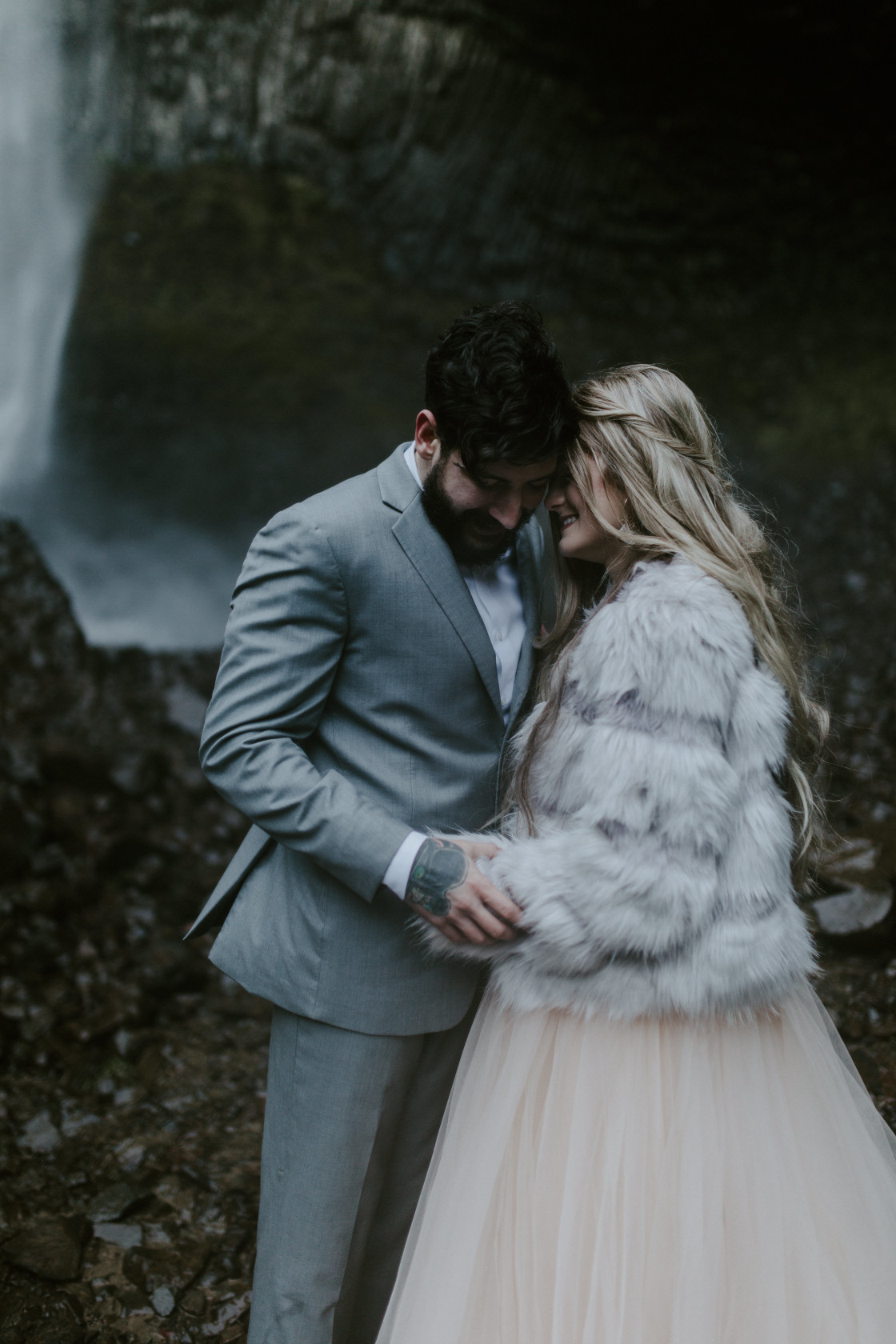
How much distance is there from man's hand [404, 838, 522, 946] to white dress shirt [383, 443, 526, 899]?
403 mm

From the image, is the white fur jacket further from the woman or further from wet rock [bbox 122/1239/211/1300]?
wet rock [bbox 122/1239/211/1300]

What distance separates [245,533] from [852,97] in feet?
19.3

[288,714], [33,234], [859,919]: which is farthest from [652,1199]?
[33,234]

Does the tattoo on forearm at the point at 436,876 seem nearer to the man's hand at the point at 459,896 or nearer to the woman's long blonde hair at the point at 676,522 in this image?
the man's hand at the point at 459,896

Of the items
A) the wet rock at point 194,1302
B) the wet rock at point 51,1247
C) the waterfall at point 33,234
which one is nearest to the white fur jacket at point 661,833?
the wet rock at point 194,1302

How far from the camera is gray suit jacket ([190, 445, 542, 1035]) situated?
70.6 inches

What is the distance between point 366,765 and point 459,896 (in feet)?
1.09

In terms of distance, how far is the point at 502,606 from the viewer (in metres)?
2.12

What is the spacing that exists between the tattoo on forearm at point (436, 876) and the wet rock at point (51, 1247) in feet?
6.60

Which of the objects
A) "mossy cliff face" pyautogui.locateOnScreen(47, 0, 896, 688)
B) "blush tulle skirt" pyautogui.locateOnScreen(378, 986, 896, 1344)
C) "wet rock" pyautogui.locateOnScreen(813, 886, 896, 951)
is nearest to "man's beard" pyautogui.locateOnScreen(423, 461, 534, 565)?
"blush tulle skirt" pyautogui.locateOnScreen(378, 986, 896, 1344)

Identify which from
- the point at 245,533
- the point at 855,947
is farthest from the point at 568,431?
the point at 245,533

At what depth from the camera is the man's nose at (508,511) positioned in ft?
6.16

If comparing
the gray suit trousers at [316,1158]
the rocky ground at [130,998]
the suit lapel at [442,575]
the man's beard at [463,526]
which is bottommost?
the rocky ground at [130,998]

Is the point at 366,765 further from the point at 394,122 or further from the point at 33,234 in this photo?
the point at 394,122
